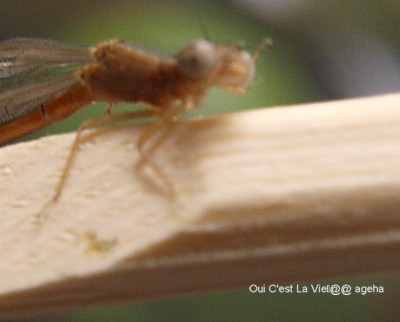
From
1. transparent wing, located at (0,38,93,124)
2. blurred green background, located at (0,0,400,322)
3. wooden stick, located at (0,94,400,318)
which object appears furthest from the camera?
blurred green background, located at (0,0,400,322)

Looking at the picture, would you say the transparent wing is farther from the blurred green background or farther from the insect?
the blurred green background

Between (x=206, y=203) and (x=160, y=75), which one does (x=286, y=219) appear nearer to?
(x=206, y=203)

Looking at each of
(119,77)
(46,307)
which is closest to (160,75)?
(119,77)

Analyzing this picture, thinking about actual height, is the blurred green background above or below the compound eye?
above

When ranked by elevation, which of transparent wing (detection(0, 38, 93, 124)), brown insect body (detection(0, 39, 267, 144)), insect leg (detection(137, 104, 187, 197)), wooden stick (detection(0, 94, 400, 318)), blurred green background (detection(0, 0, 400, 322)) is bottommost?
wooden stick (detection(0, 94, 400, 318))

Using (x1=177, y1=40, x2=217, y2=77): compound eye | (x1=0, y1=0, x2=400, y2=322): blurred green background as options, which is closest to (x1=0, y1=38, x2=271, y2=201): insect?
(x1=177, y1=40, x2=217, y2=77): compound eye

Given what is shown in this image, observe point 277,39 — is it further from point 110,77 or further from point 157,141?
point 157,141

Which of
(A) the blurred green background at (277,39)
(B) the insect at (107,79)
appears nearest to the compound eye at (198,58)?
(B) the insect at (107,79)

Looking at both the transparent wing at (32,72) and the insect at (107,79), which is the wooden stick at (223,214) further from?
the transparent wing at (32,72)

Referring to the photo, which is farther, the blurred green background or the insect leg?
the blurred green background
